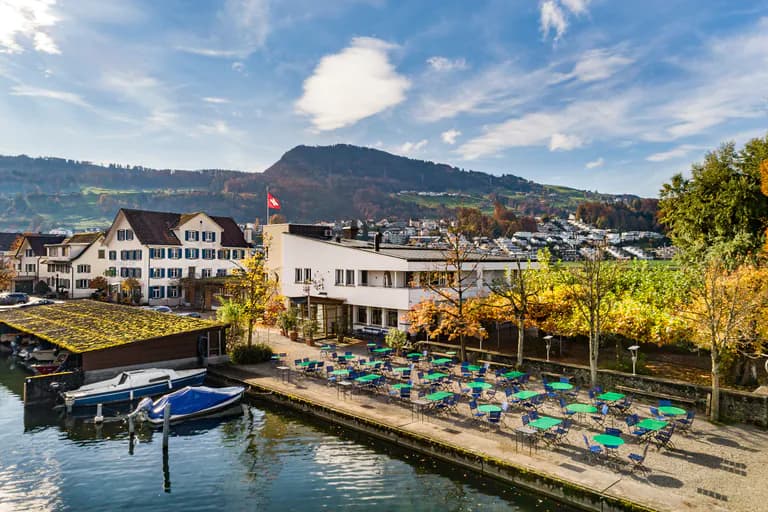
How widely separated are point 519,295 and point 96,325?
30991 millimetres

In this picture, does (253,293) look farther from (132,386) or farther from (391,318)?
(391,318)

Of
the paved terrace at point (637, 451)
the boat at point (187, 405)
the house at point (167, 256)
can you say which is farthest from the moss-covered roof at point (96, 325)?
the house at point (167, 256)

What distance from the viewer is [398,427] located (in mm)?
20156

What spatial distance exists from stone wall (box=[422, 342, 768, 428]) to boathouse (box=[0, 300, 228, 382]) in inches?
791

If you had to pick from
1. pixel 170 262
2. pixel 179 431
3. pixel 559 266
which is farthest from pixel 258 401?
pixel 170 262

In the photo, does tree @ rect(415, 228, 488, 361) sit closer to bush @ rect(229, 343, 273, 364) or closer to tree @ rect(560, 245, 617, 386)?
tree @ rect(560, 245, 617, 386)

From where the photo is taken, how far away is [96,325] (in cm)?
3519

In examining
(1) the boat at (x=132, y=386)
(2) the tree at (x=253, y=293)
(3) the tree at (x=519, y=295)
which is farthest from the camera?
(2) the tree at (x=253, y=293)

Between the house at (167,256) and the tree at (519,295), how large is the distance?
3966cm

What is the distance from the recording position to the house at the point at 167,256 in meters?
64.2

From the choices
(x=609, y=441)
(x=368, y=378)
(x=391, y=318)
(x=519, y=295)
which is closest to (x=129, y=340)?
(x=368, y=378)

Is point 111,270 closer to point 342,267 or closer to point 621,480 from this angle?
point 342,267

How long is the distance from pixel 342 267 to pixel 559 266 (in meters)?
21.0

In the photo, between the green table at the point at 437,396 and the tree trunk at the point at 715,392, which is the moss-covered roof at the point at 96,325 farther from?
the tree trunk at the point at 715,392
